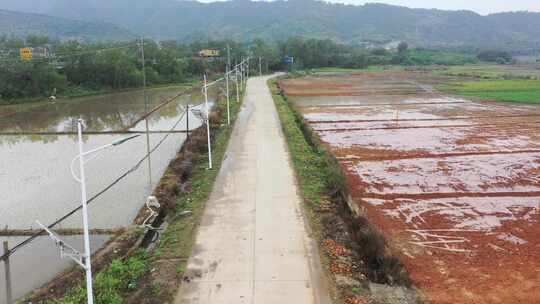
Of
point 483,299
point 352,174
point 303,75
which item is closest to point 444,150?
point 352,174

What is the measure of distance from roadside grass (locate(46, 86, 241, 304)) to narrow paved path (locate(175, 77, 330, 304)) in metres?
0.25

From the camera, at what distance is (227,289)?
8.50 meters

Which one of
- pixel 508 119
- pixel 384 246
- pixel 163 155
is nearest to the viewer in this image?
pixel 384 246

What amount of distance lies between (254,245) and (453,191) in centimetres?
733

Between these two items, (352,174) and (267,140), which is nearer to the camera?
(352,174)

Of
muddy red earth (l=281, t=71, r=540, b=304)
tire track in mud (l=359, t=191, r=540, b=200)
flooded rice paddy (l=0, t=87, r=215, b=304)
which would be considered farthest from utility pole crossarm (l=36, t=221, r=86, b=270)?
tire track in mud (l=359, t=191, r=540, b=200)

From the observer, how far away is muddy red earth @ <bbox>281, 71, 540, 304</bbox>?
360 inches

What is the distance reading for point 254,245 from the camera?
33.8 feet

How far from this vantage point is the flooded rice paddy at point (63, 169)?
11117 mm

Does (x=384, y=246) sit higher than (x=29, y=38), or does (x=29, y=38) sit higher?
(x=29, y=38)

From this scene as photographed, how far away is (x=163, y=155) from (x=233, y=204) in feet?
26.1

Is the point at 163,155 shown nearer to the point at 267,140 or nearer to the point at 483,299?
the point at 267,140

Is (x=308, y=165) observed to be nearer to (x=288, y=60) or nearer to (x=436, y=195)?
(x=436, y=195)

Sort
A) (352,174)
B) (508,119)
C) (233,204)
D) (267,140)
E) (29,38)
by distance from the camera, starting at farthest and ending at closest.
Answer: (29,38), (508,119), (267,140), (352,174), (233,204)
